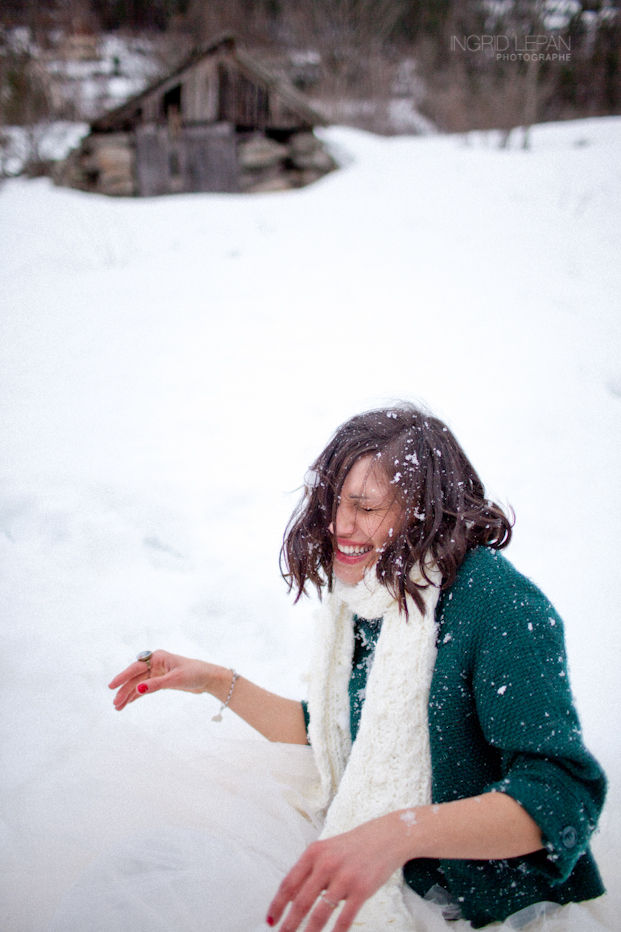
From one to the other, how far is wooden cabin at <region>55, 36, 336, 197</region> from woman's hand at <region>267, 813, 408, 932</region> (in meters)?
8.18

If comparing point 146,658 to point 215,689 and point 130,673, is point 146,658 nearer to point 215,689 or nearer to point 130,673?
point 130,673

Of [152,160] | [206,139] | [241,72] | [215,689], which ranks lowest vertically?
[215,689]

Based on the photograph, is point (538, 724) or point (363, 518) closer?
point (538, 724)

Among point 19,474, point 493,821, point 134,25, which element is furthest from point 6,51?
point 493,821

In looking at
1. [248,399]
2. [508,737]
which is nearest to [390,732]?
[508,737]

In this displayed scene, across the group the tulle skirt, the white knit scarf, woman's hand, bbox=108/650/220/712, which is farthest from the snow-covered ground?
the white knit scarf

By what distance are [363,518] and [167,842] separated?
0.86 m

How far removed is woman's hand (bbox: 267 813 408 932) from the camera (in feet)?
2.95

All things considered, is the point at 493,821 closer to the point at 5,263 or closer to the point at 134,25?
the point at 5,263

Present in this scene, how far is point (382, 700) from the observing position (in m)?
A: 1.26

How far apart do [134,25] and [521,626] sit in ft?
54.3

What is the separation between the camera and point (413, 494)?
1.29 m

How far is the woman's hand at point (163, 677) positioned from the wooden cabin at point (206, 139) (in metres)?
7.64

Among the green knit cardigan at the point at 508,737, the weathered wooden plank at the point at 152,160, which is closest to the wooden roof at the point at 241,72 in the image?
the weathered wooden plank at the point at 152,160
